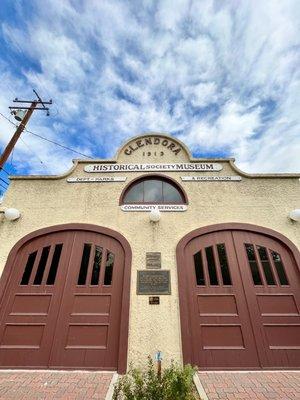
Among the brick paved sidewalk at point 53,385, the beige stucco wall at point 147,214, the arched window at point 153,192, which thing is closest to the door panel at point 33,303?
the brick paved sidewalk at point 53,385

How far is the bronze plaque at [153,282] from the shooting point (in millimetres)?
5059

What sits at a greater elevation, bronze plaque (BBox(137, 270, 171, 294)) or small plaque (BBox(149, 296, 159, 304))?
bronze plaque (BBox(137, 270, 171, 294))

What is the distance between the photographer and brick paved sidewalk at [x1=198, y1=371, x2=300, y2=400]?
349 centimetres

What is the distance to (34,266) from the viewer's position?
5.53 metres

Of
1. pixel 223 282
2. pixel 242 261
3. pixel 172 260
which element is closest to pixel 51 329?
pixel 172 260

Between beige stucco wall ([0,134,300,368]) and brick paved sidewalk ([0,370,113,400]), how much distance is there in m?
1.55

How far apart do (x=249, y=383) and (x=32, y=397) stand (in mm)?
3720

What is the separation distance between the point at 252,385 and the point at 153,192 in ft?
15.6

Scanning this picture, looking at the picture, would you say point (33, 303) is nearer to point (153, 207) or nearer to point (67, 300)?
point (67, 300)

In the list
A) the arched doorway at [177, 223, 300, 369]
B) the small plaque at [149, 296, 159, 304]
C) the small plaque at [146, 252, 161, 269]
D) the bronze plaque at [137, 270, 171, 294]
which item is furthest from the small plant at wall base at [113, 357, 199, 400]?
the small plaque at [146, 252, 161, 269]

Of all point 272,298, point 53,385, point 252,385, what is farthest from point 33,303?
point 272,298

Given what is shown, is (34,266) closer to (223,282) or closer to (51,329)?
(51,329)

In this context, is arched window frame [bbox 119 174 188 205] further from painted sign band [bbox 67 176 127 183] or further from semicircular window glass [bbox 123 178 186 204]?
painted sign band [bbox 67 176 127 183]

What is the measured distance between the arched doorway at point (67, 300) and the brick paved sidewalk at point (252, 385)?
1.78 m
